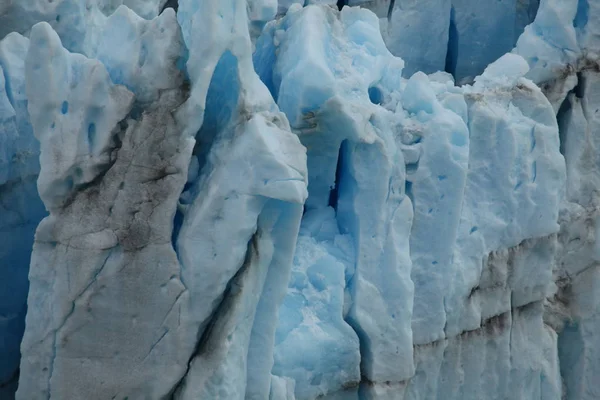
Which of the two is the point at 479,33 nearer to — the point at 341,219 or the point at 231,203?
the point at 341,219

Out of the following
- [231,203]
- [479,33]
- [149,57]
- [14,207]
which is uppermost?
[149,57]

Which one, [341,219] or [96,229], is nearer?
[96,229]

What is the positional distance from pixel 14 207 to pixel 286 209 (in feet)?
5.78

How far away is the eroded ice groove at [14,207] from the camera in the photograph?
5.22 meters

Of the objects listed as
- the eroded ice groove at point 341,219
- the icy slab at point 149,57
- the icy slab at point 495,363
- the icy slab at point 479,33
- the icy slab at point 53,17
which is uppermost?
the icy slab at point 149,57

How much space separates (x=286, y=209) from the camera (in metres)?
4.67

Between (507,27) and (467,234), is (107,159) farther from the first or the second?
(507,27)

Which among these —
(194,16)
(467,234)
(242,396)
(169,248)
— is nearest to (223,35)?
(194,16)

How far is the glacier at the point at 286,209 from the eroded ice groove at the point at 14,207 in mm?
13

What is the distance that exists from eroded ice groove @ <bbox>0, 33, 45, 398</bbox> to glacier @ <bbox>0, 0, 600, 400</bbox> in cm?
1

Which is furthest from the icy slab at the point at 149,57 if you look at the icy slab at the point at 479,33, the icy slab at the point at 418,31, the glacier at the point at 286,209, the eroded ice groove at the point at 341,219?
the icy slab at the point at 479,33

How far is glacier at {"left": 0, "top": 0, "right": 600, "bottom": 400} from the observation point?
14.6ft

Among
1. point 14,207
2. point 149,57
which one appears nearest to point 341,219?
point 149,57

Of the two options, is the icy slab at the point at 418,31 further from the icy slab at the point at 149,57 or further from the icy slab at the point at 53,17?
the icy slab at the point at 149,57
